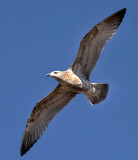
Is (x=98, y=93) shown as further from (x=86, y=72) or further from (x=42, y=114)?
(x=42, y=114)

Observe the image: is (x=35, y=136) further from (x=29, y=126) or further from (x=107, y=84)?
(x=107, y=84)

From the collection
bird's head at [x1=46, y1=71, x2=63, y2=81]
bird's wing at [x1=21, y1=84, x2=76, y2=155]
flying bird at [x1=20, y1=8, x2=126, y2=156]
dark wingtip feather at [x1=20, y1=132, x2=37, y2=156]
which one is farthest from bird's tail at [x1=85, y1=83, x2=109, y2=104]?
dark wingtip feather at [x1=20, y1=132, x2=37, y2=156]

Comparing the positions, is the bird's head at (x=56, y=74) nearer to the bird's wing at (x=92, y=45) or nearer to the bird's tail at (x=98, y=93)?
the bird's wing at (x=92, y=45)

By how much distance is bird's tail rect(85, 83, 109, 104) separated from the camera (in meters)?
12.1

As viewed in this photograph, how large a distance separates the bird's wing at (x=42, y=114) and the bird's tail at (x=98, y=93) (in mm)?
704

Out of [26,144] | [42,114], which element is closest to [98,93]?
[42,114]

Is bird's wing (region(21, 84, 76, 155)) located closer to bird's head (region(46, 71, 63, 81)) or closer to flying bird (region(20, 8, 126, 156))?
flying bird (region(20, 8, 126, 156))

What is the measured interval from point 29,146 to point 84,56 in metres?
3.18

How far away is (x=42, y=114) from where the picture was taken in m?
12.9

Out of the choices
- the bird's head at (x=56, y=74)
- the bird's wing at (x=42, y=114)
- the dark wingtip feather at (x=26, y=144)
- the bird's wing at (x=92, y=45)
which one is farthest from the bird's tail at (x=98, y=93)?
the dark wingtip feather at (x=26, y=144)

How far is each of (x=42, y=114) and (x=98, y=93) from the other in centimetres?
192

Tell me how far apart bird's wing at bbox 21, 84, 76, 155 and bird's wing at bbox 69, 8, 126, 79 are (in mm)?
914

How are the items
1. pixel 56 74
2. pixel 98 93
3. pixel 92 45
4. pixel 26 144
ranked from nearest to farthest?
pixel 56 74
pixel 92 45
pixel 98 93
pixel 26 144

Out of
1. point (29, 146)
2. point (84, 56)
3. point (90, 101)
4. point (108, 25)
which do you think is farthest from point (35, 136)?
point (108, 25)
